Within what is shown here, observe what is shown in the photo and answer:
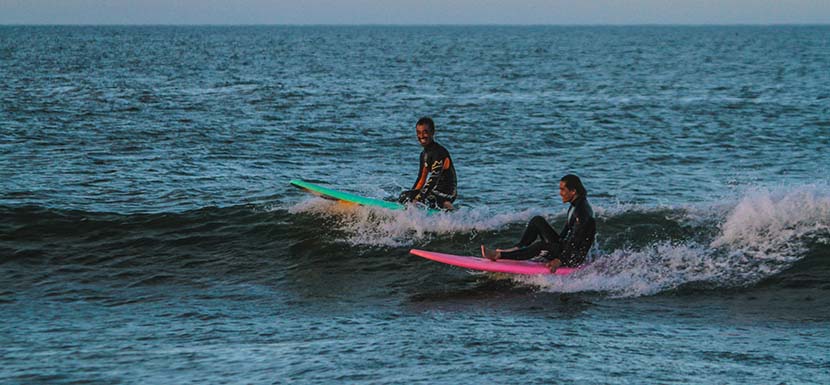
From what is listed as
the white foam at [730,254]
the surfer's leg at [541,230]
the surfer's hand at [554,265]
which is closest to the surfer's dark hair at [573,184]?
the surfer's leg at [541,230]

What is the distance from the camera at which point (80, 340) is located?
9.86m

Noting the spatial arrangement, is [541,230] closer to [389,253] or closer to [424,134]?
[424,134]

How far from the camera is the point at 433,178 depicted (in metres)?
14.9

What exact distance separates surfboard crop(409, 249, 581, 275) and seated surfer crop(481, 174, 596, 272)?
109 millimetres

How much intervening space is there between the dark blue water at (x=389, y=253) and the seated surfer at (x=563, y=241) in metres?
0.35

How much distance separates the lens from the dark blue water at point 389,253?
30.0 ft

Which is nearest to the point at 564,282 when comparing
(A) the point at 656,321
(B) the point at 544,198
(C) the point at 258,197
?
(A) the point at 656,321

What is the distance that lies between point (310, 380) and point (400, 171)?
14416 millimetres

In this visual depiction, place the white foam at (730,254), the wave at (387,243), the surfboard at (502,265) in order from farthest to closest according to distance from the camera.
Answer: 1. the wave at (387,243)
2. the white foam at (730,254)
3. the surfboard at (502,265)

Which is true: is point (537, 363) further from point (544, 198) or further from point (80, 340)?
point (544, 198)

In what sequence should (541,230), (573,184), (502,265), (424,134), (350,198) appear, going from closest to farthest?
1. (573,184)
2. (541,230)
3. (502,265)
4. (424,134)
5. (350,198)

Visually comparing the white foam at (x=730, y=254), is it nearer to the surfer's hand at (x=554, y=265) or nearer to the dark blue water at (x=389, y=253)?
the dark blue water at (x=389, y=253)

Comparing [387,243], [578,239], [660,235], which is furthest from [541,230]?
[660,235]

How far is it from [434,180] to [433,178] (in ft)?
0.12
